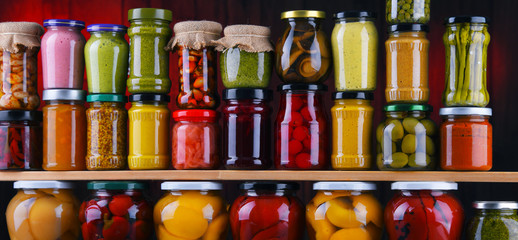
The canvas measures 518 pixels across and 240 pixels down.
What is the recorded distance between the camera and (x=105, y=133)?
1.85m

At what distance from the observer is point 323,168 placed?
5.94 feet

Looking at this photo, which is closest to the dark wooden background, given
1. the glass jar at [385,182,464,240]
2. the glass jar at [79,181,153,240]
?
the glass jar at [79,181,153,240]

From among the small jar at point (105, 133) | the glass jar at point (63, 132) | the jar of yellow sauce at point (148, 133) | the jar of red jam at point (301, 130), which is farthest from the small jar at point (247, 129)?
the glass jar at point (63, 132)

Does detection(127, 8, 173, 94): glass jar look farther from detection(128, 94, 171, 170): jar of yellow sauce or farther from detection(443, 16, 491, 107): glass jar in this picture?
detection(443, 16, 491, 107): glass jar

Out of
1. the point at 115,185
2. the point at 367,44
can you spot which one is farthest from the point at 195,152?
the point at 367,44

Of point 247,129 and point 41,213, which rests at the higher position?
point 247,129

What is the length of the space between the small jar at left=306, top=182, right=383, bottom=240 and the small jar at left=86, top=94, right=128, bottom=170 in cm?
50

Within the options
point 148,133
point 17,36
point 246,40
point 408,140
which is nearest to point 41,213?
point 148,133

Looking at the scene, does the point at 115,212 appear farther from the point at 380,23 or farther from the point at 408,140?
the point at 380,23

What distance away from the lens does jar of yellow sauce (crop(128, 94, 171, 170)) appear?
Result: 184 cm

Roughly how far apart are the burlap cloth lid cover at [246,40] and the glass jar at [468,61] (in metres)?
0.44

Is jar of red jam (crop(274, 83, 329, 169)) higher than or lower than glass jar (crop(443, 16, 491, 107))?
lower

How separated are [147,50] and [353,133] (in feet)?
1.79

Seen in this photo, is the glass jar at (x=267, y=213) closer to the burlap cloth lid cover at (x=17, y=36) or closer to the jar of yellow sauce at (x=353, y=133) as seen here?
the jar of yellow sauce at (x=353, y=133)
